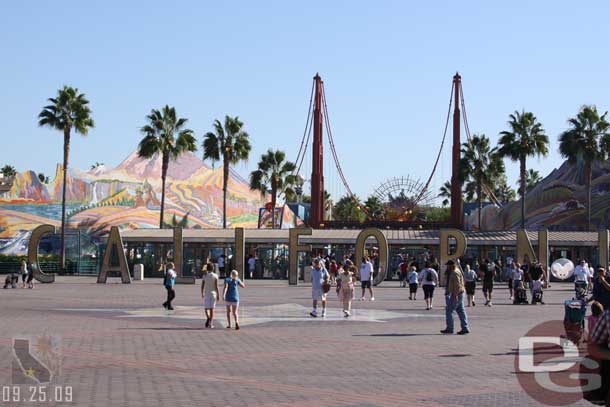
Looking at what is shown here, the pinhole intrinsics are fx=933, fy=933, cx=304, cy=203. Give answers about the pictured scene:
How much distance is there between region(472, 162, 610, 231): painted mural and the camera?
3009 inches

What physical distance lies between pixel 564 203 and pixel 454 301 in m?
64.1

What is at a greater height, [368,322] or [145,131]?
[145,131]

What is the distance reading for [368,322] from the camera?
22031 millimetres

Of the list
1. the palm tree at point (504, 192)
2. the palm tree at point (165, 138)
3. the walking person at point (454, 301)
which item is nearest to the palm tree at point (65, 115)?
the palm tree at point (165, 138)

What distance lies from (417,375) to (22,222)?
70.1 metres

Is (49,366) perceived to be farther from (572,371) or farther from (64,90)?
(64,90)

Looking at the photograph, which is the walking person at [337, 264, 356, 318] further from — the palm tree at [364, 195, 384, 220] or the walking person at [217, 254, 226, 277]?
the palm tree at [364, 195, 384, 220]

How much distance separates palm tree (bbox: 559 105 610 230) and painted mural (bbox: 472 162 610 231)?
18.4 m

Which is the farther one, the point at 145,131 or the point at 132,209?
the point at 132,209

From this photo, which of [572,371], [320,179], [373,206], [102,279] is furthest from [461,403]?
[373,206]

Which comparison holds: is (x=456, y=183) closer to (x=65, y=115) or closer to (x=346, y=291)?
(x=65, y=115)

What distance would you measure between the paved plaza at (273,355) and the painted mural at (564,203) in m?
52.7

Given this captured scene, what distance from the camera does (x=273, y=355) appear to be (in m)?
15.1

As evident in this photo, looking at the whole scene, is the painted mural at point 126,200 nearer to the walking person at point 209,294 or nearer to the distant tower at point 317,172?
the distant tower at point 317,172
